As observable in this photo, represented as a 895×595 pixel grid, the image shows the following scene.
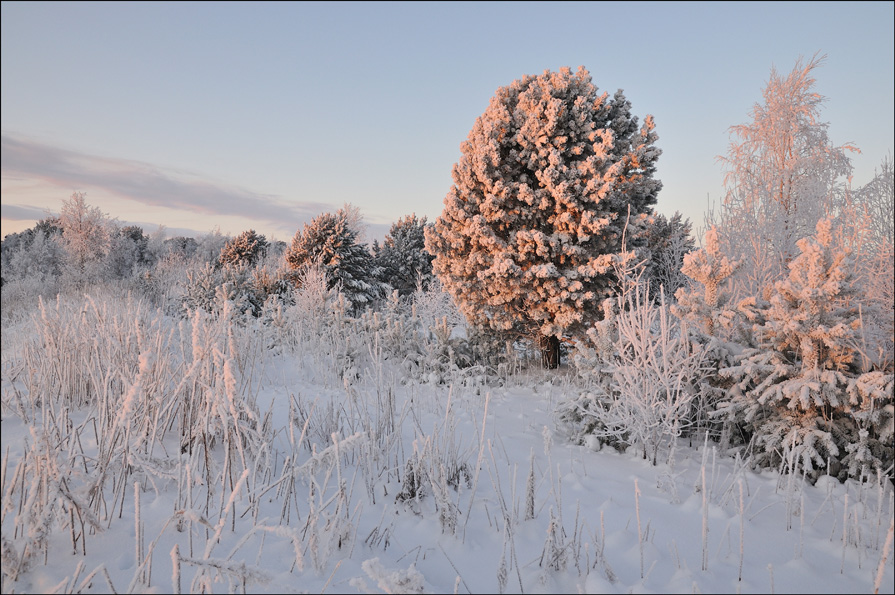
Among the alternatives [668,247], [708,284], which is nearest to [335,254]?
[668,247]

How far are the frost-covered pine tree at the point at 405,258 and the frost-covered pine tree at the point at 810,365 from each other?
685 inches

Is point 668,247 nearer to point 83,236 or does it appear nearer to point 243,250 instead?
point 243,250

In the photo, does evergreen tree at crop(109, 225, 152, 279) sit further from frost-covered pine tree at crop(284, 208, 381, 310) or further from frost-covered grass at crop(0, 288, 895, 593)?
frost-covered grass at crop(0, 288, 895, 593)

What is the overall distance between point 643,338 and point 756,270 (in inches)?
185

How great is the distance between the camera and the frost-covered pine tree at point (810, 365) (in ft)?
11.0

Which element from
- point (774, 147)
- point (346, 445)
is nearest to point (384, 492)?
point (346, 445)

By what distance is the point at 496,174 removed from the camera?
23.8 feet

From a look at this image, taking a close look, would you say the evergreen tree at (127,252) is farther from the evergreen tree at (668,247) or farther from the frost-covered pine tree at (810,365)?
the frost-covered pine tree at (810,365)

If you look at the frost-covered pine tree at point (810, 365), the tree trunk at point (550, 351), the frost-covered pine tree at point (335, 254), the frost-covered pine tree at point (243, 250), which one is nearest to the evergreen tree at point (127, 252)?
the frost-covered pine tree at point (243, 250)

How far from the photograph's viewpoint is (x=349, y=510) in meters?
2.70

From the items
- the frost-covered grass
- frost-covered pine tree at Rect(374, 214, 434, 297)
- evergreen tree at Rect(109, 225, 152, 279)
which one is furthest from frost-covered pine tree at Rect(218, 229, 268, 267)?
the frost-covered grass

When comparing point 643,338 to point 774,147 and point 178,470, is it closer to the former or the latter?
point 178,470

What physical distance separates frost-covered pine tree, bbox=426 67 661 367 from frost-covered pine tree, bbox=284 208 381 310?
8.55 metres

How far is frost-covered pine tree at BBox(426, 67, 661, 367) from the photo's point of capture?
273 inches
